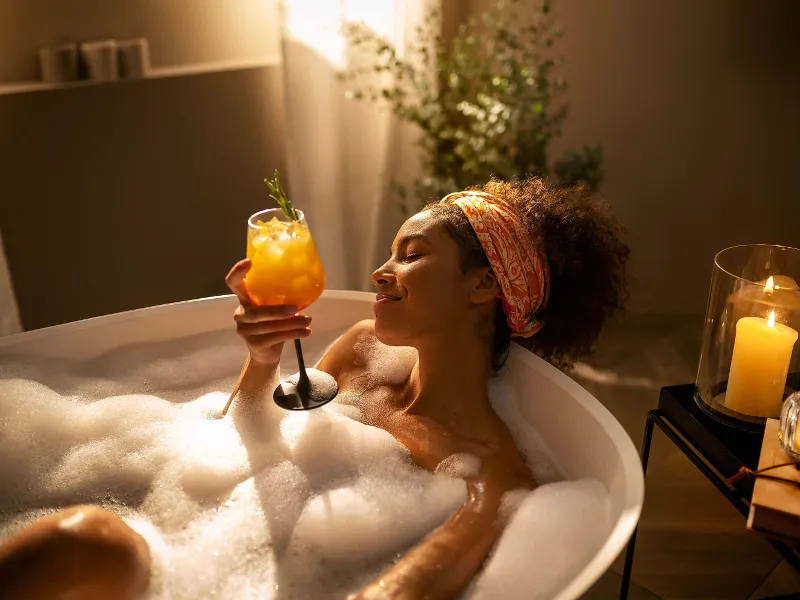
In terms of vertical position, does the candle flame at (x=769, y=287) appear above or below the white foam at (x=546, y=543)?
above

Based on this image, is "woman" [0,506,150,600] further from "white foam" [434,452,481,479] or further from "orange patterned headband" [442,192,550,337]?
"orange patterned headband" [442,192,550,337]

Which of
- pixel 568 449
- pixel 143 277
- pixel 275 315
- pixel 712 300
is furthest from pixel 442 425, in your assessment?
pixel 143 277

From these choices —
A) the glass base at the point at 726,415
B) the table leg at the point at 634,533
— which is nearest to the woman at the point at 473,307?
the table leg at the point at 634,533

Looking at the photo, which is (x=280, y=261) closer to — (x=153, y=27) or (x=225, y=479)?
(x=225, y=479)

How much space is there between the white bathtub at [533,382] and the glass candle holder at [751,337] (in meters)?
0.19

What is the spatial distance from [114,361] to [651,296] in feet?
6.51

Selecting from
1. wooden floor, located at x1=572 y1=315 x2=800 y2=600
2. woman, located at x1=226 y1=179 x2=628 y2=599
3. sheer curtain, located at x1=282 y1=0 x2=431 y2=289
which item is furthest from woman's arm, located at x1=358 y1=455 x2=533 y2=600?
sheer curtain, located at x1=282 y1=0 x2=431 y2=289

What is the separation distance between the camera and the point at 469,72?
7.70 ft

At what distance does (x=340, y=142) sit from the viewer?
8.45ft

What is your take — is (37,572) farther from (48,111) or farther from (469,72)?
(469,72)

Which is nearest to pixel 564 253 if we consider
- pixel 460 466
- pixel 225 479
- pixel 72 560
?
pixel 460 466

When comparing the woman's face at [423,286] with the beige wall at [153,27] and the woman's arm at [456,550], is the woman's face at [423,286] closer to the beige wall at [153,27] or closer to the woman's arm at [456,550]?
the woman's arm at [456,550]

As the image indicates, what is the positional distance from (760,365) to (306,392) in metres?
0.81

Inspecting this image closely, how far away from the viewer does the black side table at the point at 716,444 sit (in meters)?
1.21
